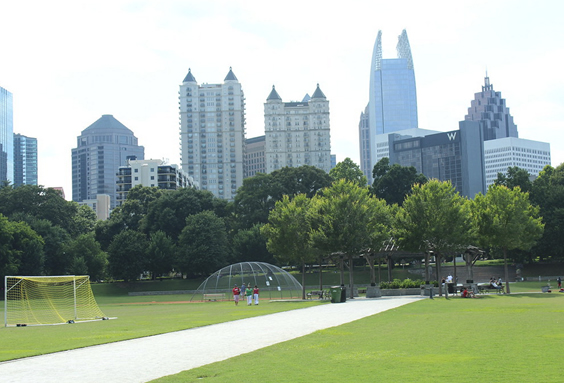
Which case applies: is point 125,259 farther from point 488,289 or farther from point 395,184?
point 488,289

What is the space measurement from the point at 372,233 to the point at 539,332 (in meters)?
31.3

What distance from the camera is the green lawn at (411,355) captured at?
13.0 metres

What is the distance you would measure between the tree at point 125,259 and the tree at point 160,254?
1.02 metres

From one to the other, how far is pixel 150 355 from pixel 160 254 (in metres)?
71.0

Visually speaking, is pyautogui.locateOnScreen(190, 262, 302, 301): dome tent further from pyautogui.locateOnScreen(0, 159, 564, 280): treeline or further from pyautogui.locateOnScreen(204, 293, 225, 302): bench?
pyautogui.locateOnScreen(0, 159, 564, 280): treeline

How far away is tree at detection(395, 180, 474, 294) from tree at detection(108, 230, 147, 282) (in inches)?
1822

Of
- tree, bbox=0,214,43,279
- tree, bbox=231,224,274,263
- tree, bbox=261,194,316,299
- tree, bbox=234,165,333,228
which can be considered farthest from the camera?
tree, bbox=234,165,333,228

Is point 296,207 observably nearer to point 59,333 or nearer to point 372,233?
point 372,233

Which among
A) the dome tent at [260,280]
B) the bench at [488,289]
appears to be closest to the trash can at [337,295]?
the bench at [488,289]

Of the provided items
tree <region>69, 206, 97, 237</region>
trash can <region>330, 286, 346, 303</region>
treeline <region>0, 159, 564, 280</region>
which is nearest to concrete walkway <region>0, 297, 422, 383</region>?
trash can <region>330, 286, 346, 303</region>

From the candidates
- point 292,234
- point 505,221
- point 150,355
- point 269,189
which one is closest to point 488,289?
point 505,221

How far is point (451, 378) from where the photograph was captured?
1245 centimetres

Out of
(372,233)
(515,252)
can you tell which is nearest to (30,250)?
(372,233)

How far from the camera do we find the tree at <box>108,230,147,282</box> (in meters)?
85.6
